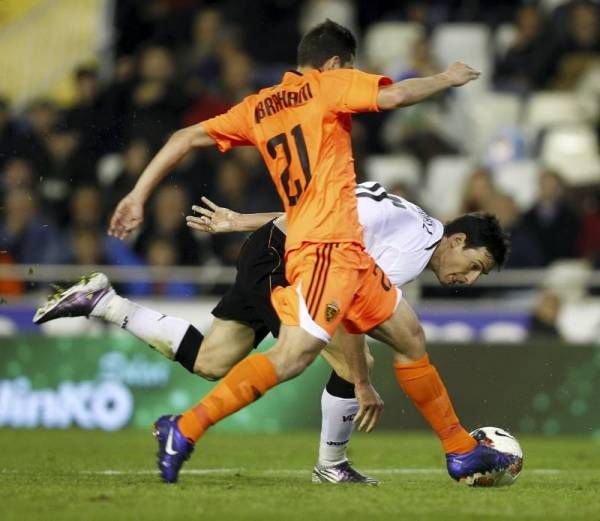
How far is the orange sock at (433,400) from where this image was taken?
800 centimetres

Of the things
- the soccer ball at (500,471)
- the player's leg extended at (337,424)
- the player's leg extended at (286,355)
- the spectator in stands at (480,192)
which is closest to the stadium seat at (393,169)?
the spectator in stands at (480,192)

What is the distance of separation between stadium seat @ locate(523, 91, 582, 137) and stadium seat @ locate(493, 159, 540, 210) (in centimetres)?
95

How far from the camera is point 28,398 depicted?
13.4 meters

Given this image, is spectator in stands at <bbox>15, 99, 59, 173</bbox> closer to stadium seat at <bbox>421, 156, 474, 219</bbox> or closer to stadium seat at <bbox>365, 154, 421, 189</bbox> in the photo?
stadium seat at <bbox>365, 154, 421, 189</bbox>

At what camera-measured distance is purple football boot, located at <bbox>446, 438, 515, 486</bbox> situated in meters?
8.02

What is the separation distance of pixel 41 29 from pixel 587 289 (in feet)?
24.2

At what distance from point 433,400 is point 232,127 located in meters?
1.69

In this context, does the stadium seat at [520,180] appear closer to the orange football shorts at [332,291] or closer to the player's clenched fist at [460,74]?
the orange football shorts at [332,291]

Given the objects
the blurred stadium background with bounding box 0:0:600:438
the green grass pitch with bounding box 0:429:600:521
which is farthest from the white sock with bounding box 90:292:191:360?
the blurred stadium background with bounding box 0:0:600:438

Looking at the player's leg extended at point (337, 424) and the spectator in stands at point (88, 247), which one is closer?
the player's leg extended at point (337, 424)

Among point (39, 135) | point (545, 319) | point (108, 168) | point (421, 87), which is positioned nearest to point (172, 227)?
point (108, 168)

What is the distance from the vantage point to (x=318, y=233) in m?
7.64

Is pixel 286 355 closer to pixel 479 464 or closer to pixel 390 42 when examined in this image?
pixel 479 464

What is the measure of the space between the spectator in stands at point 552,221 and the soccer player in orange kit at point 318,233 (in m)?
6.94
